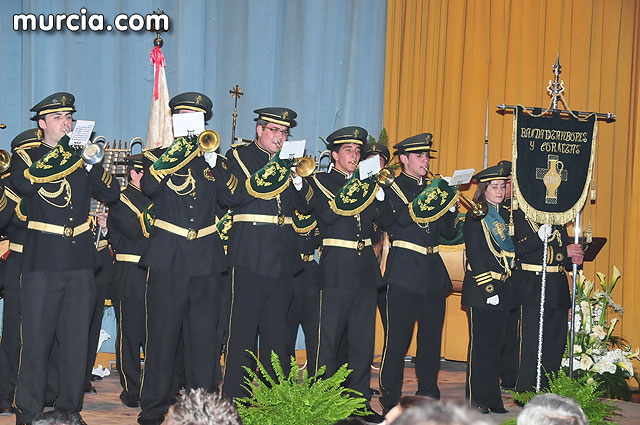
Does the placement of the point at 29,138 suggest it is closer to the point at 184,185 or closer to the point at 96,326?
the point at 184,185

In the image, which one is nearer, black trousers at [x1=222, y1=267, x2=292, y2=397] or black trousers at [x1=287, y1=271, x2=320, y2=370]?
black trousers at [x1=222, y1=267, x2=292, y2=397]

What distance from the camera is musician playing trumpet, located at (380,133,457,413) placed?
5.80 metres

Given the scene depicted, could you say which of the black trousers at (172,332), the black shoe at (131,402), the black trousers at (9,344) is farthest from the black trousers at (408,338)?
the black trousers at (9,344)

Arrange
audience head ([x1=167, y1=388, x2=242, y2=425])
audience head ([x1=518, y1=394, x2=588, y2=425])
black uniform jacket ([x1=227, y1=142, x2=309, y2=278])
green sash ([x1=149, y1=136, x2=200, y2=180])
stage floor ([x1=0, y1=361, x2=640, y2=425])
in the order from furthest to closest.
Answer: stage floor ([x1=0, y1=361, x2=640, y2=425])
black uniform jacket ([x1=227, y1=142, x2=309, y2=278])
green sash ([x1=149, y1=136, x2=200, y2=180])
audience head ([x1=518, y1=394, x2=588, y2=425])
audience head ([x1=167, y1=388, x2=242, y2=425])

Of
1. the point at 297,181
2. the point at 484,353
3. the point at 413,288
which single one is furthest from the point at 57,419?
the point at 484,353

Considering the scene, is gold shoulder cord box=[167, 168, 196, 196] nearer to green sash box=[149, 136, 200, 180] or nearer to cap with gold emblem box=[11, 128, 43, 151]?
green sash box=[149, 136, 200, 180]

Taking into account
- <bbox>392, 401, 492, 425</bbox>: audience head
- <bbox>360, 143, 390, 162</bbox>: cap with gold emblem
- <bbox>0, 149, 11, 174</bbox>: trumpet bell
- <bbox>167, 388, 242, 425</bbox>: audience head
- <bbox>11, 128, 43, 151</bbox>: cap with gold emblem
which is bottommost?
<bbox>167, 388, 242, 425</bbox>: audience head

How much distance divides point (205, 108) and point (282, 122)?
515 mm

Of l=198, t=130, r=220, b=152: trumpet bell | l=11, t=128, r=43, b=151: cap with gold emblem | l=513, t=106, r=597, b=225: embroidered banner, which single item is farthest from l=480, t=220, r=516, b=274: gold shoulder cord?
l=11, t=128, r=43, b=151: cap with gold emblem

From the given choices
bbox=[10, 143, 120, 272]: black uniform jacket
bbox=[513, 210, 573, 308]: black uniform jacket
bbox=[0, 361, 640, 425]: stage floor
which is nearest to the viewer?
bbox=[10, 143, 120, 272]: black uniform jacket

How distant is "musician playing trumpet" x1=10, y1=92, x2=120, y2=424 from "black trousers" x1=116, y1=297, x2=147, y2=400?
3.20 feet

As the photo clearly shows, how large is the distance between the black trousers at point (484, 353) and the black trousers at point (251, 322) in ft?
4.43

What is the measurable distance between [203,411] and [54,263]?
2.99m

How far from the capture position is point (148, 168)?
4.96 meters
